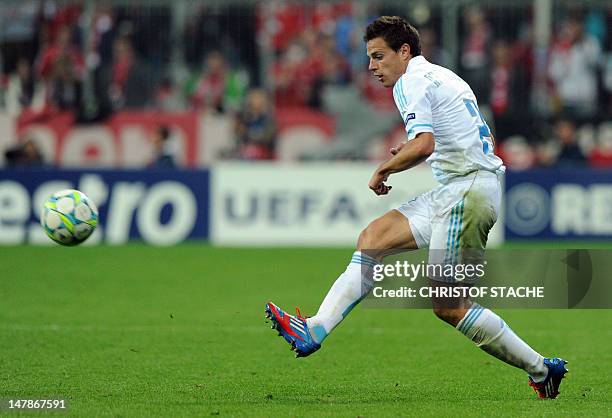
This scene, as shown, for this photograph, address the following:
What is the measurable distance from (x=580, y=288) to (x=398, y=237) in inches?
202

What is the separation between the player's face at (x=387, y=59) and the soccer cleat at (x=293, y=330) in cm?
158

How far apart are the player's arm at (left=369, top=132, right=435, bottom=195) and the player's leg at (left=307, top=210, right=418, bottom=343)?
53cm

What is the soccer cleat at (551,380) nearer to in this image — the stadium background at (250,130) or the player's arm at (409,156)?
the player's arm at (409,156)

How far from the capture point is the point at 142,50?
23.2 m

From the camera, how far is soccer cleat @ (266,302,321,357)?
7.32 meters

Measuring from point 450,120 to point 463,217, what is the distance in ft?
1.93

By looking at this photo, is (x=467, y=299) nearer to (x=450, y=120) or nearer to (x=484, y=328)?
(x=484, y=328)

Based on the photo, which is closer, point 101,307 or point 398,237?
point 398,237

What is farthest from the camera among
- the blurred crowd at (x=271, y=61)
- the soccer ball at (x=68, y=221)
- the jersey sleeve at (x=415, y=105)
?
the blurred crowd at (x=271, y=61)

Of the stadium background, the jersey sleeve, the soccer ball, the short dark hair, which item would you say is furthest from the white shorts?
the stadium background

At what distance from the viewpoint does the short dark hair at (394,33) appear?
749cm

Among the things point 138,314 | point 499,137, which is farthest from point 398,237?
point 499,137

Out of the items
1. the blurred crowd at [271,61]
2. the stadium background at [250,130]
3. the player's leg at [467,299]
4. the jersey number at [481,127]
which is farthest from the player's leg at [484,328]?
the blurred crowd at [271,61]

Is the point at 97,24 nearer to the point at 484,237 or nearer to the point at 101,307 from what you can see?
the point at 101,307
